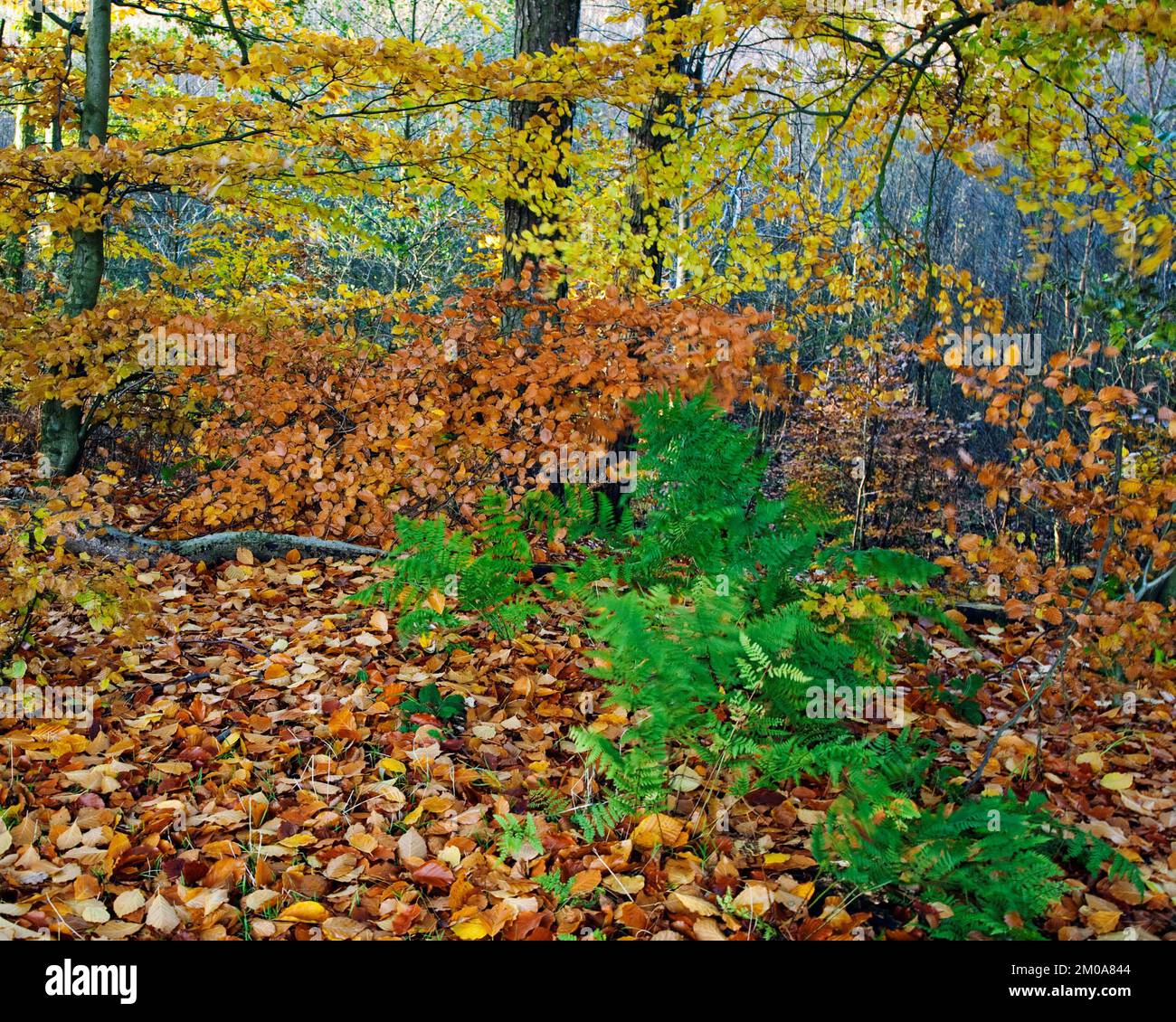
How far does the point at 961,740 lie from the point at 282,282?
11758 mm

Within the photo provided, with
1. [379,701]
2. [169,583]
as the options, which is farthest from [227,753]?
[169,583]

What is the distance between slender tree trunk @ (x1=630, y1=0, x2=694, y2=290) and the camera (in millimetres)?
6004

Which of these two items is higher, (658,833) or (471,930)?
(658,833)

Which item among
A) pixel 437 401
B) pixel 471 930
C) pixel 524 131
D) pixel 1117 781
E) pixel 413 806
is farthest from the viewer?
pixel 524 131

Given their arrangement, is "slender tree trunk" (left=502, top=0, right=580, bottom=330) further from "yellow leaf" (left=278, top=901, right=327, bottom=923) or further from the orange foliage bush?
"yellow leaf" (left=278, top=901, right=327, bottom=923)

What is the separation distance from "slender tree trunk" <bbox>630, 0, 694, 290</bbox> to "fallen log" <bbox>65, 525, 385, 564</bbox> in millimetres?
2812

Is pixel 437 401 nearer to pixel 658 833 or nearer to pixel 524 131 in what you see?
pixel 524 131

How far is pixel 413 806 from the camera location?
2760mm

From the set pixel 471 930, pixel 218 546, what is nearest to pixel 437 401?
pixel 218 546

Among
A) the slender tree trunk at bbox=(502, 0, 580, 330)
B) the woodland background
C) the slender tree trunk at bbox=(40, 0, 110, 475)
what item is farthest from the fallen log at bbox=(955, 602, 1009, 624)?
the slender tree trunk at bbox=(40, 0, 110, 475)

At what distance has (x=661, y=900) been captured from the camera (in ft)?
7.59

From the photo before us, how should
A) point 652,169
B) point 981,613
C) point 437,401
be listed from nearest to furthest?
1. point 981,613
2. point 437,401
3. point 652,169

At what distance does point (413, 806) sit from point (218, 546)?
9.94 feet
